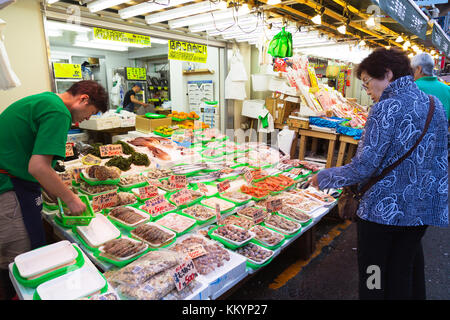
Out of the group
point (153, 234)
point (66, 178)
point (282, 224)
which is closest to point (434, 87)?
point (282, 224)

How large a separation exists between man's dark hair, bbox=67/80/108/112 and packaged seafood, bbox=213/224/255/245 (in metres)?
1.57

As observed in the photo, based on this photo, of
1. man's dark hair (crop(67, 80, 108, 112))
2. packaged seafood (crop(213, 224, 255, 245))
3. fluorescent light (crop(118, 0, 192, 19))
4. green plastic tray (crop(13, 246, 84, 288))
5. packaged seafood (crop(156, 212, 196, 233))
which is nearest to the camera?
green plastic tray (crop(13, 246, 84, 288))

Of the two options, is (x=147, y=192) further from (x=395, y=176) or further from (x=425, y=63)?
(x=425, y=63)

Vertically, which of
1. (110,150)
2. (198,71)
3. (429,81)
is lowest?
(110,150)

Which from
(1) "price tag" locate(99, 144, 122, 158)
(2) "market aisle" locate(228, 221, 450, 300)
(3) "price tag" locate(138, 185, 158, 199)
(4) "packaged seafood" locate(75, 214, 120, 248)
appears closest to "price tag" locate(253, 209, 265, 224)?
(2) "market aisle" locate(228, 221, 450, 300)

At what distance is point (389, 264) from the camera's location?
6.84 ft

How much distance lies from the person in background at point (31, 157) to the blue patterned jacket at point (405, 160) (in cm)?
216

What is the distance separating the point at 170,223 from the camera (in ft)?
8.99

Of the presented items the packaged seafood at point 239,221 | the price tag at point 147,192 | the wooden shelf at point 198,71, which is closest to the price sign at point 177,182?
the price tag at point 147,192

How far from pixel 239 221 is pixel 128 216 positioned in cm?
115

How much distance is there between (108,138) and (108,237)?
12.5 feet

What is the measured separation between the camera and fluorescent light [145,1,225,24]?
4.43 m

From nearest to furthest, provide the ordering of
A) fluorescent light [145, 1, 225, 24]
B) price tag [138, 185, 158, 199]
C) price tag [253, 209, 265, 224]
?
price tag [253, 209, 265, 224], price tag [138, 185, 158, 199], fluorescent light [145, 1, 225, 24]

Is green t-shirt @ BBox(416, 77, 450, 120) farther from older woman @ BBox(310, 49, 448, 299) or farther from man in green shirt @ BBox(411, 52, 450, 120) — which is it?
older woman @ BBox(310, 49, 448, 299)
